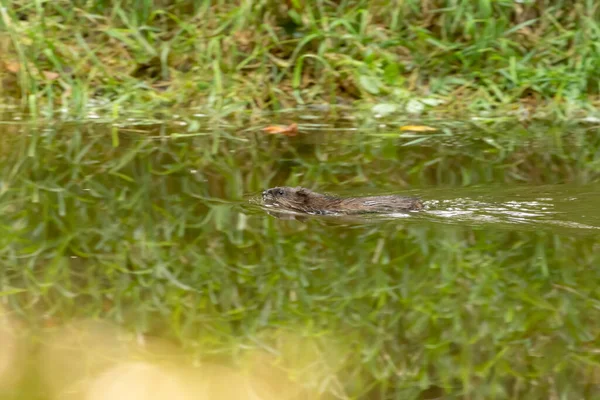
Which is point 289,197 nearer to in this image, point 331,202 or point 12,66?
point 331,202

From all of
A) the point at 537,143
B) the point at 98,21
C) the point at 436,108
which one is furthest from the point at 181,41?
the point at 537,143

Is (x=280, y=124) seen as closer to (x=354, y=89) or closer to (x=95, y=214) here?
(x=354, y=89)

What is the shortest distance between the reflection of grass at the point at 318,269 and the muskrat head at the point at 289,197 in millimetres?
165

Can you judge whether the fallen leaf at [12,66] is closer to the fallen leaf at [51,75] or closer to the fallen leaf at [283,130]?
the fallen leaf at [51,75]

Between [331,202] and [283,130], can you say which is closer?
[331,202]

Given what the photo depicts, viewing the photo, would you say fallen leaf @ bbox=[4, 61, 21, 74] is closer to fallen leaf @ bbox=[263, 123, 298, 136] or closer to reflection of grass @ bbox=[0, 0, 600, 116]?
reflection of grass @ bbox=[0, 0, 600, 116]

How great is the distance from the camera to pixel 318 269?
432 centimetres

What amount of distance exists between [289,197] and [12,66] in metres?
3.59

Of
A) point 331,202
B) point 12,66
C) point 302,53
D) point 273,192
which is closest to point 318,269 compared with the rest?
point 331,202

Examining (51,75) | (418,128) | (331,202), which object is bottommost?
(331,202)

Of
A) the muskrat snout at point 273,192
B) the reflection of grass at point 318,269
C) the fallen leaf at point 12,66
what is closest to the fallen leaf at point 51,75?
the fallen leaf at point 12,66

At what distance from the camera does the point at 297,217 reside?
527cm

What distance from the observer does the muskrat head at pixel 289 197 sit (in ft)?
17.3

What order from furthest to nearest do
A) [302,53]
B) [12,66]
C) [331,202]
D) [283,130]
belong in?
[302,53] < [12,66] < [283,130] < [331,202]
